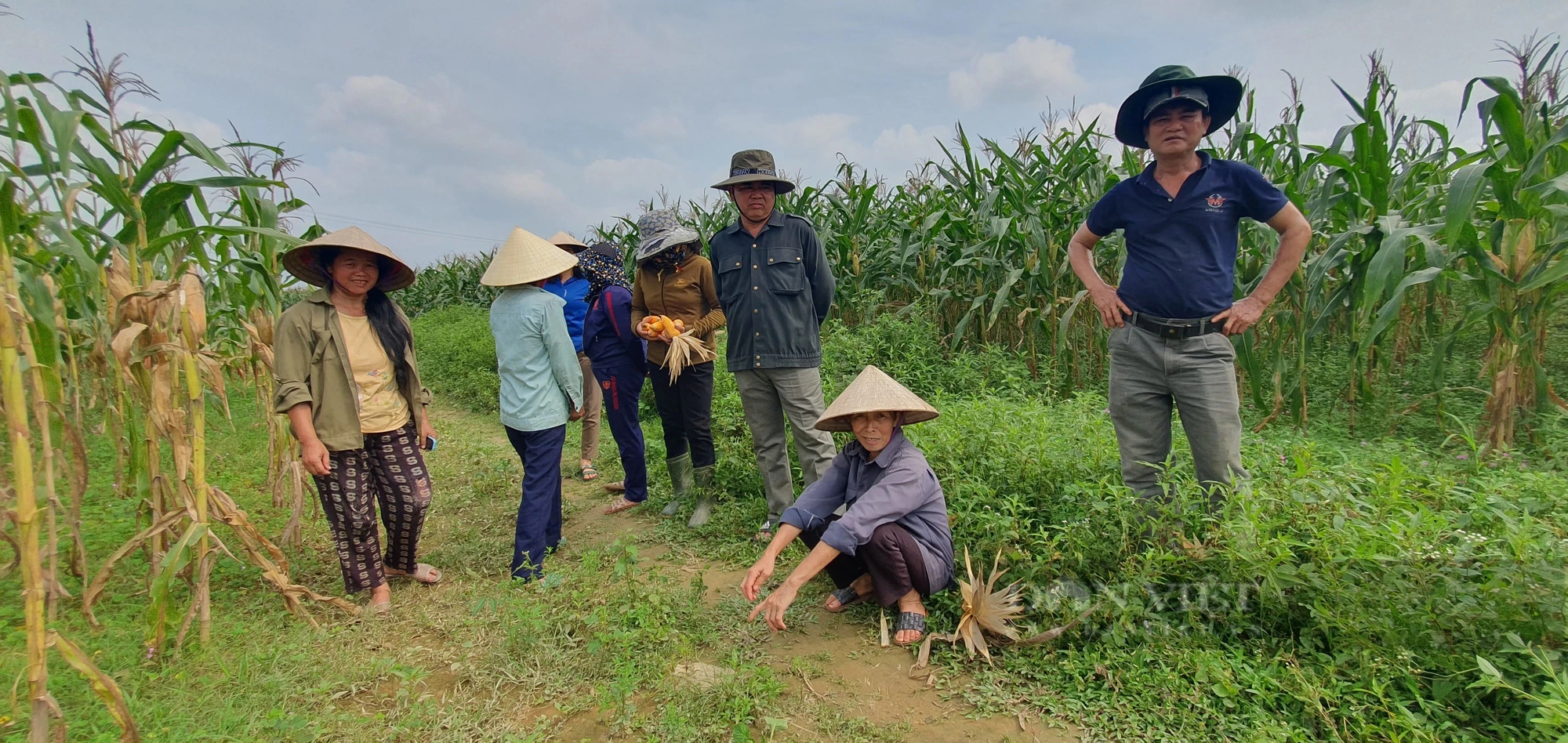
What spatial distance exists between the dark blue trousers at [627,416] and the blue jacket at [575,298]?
58 centimetres

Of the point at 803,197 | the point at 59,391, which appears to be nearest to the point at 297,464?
the point at 59,391

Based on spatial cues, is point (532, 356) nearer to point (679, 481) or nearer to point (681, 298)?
point (681, 298)

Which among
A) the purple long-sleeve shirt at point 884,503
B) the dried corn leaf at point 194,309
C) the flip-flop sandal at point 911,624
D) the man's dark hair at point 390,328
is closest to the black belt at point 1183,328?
the purple long-sleeve shirt at point 884,503

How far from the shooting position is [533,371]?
11.9 feet

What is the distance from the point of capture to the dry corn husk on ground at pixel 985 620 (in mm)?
2613

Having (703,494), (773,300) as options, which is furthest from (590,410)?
(773,300)

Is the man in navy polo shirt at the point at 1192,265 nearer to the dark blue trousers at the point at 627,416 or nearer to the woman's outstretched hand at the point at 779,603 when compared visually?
the woman's outstretched hand at the point at 779,603

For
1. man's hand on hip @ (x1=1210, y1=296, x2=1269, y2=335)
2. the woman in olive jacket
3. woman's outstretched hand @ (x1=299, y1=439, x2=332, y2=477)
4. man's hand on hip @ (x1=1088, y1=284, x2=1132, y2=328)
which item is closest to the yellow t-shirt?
the woman in olive jacket

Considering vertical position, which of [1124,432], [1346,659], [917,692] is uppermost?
[1124,432]

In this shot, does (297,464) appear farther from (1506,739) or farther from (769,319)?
(1506,739)

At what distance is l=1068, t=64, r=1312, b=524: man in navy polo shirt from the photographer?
8.92 ft

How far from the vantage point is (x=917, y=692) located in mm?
2537

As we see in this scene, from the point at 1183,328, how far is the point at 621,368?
3.08 m

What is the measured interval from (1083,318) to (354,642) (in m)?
5.30
